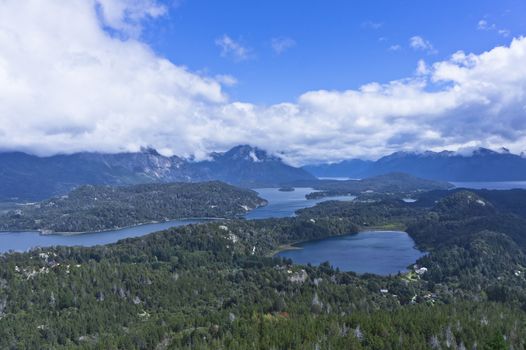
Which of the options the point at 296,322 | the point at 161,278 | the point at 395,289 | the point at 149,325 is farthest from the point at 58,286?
the point at 395,289

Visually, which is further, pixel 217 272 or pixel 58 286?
pixel 217 272

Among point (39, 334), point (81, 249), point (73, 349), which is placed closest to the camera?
point (73, 349)

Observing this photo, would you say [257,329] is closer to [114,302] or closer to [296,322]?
[296,322]

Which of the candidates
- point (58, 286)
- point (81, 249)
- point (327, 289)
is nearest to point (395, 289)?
point (327, 289)

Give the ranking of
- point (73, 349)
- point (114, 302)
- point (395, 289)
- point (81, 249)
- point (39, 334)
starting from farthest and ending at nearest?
1. point (81, 249)
2. point (395, 289)
3. point (114, 302)
4. point (39, 334)
5. point (73, 349)

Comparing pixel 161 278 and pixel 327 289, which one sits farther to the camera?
pixel 161 278

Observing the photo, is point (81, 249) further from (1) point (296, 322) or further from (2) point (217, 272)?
(1) point (296, 322)
